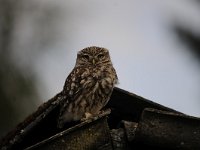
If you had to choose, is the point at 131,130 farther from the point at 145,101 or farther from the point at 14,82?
the point at 14,82

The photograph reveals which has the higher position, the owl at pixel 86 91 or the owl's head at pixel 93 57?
the owl's head at pixel 93 57

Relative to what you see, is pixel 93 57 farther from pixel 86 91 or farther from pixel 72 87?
pixel 72 87

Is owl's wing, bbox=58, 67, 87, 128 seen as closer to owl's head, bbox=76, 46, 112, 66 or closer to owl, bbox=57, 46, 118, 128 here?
owl, bbox=57, 46, 118, 128

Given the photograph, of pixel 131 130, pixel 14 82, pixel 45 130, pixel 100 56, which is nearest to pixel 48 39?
pixel 14 82

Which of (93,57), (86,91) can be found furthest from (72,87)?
(93,57)

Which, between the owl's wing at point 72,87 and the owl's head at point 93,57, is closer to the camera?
the owl's wing at point 72,87

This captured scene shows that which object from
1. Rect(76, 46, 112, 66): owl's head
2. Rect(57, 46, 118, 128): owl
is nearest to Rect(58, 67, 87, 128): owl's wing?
Rect(57, 46, 118, 128): owl

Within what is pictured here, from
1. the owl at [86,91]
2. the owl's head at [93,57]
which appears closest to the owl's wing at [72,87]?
the owl at [86,91]

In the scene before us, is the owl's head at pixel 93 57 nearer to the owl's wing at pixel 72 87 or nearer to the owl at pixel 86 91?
the owl at pixel 86 91
